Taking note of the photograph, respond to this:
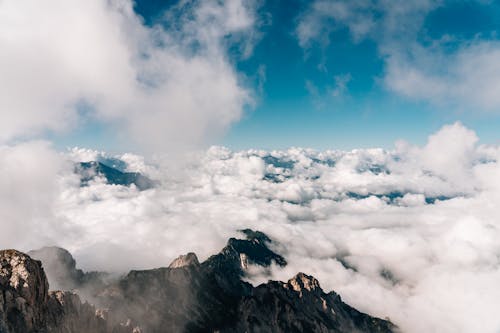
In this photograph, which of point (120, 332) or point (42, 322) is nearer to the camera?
point (42, 322)

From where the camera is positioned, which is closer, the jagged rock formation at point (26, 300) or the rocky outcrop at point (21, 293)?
the rocky outcrop at point (21, 293)

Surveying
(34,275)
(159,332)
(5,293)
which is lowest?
(159,332)

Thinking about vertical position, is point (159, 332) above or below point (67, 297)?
below

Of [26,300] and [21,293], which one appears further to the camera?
[26,300]

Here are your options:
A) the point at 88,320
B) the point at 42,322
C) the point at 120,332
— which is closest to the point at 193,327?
the point at 120,332

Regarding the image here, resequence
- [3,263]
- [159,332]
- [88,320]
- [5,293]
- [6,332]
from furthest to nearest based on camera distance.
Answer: [159,332], [88,320], [3,263], [5,293], [6,332]

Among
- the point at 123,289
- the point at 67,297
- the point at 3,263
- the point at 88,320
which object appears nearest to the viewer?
the point at 3,263

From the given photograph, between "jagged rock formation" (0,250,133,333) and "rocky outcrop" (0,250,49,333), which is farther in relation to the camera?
"jagged rock formation" (0,250,133,333)

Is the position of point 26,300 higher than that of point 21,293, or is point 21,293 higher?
point 21,293

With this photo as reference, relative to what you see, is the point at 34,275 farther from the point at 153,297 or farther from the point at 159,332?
the point at 153,297
